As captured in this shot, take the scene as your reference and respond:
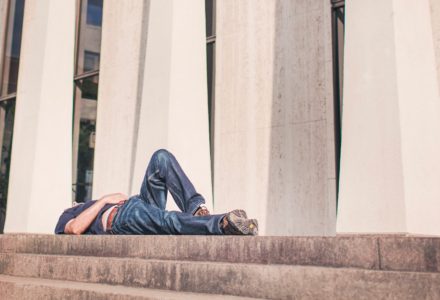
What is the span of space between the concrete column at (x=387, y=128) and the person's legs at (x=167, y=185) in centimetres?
180

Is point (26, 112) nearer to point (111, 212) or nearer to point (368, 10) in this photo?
point (111, 212)

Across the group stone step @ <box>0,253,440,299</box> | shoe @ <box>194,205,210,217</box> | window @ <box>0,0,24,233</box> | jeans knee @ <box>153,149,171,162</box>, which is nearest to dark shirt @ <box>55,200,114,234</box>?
stone step @ <box>0,253,440,299</box>

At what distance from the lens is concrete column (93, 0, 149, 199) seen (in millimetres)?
11695

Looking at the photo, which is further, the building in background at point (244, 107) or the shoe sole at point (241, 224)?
the building in background at point (244, 107)

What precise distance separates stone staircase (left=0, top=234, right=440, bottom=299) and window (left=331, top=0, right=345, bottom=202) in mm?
4109

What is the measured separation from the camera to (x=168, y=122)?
9.00 metres

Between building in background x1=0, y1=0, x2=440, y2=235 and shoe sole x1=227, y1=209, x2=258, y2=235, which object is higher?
building in background x1=0, y1=0, x2=440, y2=235

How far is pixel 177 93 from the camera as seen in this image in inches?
360

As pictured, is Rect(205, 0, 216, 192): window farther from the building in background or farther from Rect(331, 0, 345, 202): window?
Rect(331, 0, 345, 202): window

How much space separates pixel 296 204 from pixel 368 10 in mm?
3560

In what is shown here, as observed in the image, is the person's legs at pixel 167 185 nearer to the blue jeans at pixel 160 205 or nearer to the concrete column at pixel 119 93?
the blue jeans at pixel 160 205

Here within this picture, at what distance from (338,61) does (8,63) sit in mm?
11591

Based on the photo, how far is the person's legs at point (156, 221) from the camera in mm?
5559

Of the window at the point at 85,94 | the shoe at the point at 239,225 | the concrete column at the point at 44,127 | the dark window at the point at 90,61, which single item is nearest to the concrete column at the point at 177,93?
the concrete column at the point at 44,127
